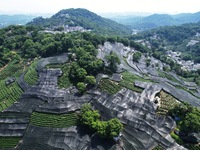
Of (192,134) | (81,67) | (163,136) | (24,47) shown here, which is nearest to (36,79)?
(81,67)

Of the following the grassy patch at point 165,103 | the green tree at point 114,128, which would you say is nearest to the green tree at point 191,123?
the grassy patch at point 165,103

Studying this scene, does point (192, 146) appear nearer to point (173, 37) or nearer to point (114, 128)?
point (114, 128)

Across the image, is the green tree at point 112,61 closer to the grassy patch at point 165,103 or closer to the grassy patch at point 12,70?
the grassy patch at point 165,103

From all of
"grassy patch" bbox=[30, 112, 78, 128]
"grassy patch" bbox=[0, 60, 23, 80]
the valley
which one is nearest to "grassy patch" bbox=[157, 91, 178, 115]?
the valley

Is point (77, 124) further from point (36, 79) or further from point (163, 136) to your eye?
point (36, 79)

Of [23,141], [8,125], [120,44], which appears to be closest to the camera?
[23,141]

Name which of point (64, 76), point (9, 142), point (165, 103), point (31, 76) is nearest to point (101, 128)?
point (165, 103)
